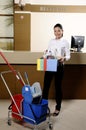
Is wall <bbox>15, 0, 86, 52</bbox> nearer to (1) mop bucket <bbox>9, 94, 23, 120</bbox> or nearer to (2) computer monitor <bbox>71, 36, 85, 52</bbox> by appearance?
(2) computer monitor <bbox>71, 36, 85, 52</bbox>

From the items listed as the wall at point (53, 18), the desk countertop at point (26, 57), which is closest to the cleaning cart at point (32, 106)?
the desk countertop at point (26, 57)

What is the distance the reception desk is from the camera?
375cm

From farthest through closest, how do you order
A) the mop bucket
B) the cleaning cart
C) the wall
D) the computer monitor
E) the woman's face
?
the wall → the computer monitor → the woman's face → the mop bucket → the cleaning cart

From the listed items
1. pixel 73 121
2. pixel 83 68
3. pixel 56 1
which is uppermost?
pixel 56 1

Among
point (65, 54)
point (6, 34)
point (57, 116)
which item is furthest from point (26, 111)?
point (6, 34)

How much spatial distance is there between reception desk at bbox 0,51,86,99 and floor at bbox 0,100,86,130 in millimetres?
174

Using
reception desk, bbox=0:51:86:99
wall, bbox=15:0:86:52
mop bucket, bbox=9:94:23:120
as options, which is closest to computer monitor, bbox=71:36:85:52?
reception desk, bbox=0:51:86:99

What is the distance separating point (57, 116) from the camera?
Answer: 127 inches

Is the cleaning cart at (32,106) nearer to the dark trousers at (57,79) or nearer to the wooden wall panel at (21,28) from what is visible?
the dark trousers at (57,79)

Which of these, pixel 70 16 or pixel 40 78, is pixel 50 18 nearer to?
pixel 70 16

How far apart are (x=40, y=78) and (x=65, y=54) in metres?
1.02

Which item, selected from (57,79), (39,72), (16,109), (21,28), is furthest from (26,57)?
(21,28)

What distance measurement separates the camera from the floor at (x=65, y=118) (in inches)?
111

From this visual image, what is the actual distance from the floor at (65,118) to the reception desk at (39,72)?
0.17 m
